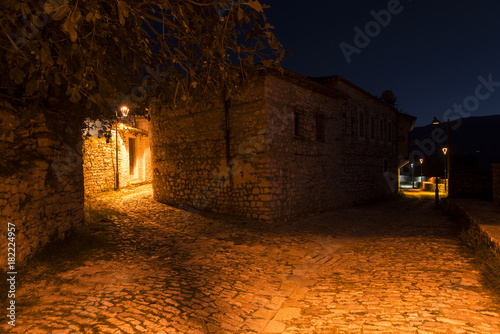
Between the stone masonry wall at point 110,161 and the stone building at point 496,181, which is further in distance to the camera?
the stone masonry wall at point 110,161

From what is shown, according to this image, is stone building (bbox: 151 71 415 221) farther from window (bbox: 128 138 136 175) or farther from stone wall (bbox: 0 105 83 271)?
window (bbox: 128 138 136 175)

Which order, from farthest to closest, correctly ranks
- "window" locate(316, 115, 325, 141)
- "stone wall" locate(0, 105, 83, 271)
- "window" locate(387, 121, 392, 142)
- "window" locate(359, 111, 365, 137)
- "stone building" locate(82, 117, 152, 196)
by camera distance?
"window" locate(387, 121, 392, 142) → "window" locate(359, 111, 365, 137) → "stone building" locate(82, 117, 152, 196) → "window" locate(316, 115, 325, 141) → "stone wall" locate(0, 105, 83, 271)

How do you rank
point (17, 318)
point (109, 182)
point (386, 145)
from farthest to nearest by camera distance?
point (386, 145), point (109, 182), point (17, 318)

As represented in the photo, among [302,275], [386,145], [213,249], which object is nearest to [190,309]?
[302,275]

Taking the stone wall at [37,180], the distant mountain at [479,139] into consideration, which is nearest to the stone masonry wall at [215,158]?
the stone wall at [37,180]

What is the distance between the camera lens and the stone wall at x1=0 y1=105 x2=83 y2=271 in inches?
175

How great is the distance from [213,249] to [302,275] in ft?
7.32

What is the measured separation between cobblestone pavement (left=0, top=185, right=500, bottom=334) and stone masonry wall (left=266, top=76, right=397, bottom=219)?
286cm

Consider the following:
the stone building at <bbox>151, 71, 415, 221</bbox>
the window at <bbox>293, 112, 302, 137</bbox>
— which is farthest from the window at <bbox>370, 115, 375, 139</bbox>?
the window at <bbox>293, 112, 302, 137</bbox>

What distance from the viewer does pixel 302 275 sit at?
214 inches

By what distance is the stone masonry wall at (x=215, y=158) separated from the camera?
9.72 metres

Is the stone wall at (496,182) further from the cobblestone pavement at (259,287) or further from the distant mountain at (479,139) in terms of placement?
the distant mountain at (479,139)

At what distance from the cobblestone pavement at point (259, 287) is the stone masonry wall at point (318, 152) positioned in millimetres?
2857

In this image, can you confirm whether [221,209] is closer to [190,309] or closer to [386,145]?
[190,309]
